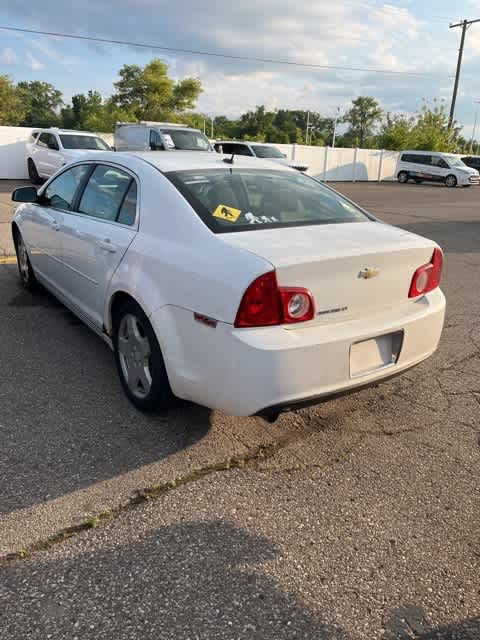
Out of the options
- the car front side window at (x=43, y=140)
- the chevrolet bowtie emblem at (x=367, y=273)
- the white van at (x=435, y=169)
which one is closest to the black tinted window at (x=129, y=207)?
the chevrolet bowtie emblem at (x=367, y=273)

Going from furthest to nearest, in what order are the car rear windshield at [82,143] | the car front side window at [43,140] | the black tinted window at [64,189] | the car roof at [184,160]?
the car front side window at [43,140]
the car rear windshield at [82,143]
the black tinted window at [64,189]
the car roof at [184,160]

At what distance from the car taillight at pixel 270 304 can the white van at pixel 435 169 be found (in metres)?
33.7

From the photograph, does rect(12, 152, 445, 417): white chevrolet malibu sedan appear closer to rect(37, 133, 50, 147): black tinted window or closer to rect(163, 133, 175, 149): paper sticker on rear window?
rect(163, 133, 175, 149): paper sticker on rear window

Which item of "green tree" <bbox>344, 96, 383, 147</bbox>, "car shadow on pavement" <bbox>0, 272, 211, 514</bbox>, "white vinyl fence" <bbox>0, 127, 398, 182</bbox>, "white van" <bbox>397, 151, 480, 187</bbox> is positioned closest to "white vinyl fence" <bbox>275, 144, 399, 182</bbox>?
"white vinyl fence" <bbox>0, 127, 398, 182</bbox>

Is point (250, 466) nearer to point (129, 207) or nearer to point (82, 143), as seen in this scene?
point (129, 207)

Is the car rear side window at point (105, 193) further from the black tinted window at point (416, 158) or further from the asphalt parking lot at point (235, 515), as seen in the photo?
the black tinted window at point (416, 158)

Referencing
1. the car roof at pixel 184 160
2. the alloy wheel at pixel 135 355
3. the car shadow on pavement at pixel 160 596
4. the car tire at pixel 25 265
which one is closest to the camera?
the car shadow on pavement at pixel 160 596

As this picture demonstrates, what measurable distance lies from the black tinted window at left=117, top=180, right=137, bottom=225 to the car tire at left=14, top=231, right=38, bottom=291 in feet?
7.62

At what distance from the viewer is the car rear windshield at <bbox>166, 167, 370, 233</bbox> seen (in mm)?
3065

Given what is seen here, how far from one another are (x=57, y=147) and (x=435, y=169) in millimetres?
25572

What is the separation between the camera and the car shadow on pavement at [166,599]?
6.25 ft

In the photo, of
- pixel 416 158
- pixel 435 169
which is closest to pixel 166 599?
pixel 435 169

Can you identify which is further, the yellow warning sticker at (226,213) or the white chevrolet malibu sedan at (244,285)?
the yellow warning sticker at (226,213)

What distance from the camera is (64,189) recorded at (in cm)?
460
